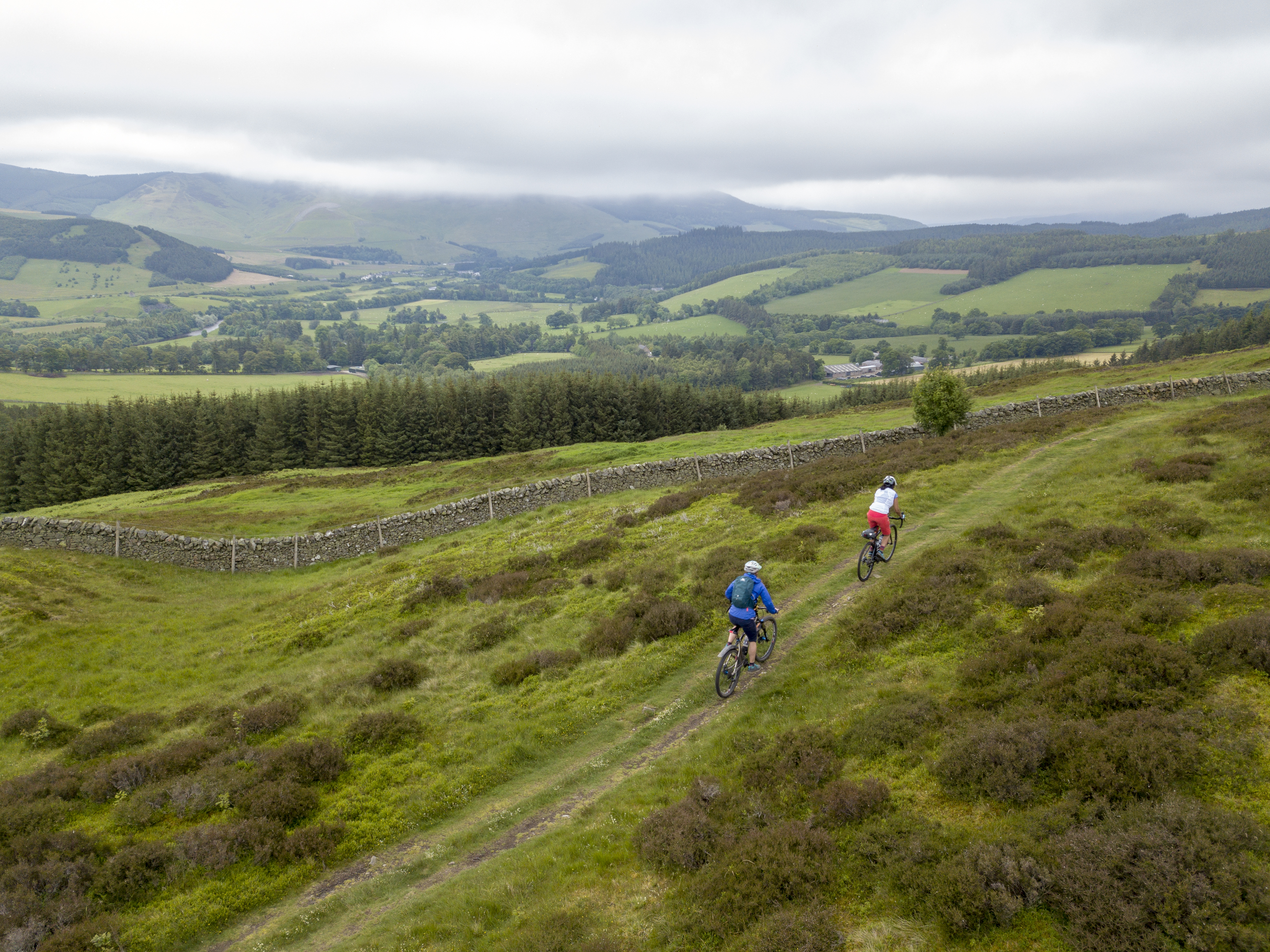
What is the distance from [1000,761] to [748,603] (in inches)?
254

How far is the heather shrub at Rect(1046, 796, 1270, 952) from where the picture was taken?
21.3ft

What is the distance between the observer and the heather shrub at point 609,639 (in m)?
18.9

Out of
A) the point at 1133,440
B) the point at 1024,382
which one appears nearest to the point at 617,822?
the point at 1133,440

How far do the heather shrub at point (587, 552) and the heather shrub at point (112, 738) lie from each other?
14.7m

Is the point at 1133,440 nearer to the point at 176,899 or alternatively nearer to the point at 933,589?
Result: the point at 933,589

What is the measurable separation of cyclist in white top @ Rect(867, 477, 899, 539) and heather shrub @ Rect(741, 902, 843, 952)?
44.4 feet

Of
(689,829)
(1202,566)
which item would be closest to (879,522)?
(1202,566)

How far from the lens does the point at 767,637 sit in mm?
16609

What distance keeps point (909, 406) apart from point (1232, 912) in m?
72.4

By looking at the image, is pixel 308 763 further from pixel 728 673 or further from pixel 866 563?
pixel 866 563

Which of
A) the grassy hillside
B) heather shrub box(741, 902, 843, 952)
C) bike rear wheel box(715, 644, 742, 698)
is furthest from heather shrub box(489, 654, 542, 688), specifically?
heather shrub box(741, 902, 843, 952)

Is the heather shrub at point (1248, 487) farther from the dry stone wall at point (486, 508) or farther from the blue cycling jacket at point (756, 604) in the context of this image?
the dry stone wall at point (486, 508)

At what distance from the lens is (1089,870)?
729 centimetres

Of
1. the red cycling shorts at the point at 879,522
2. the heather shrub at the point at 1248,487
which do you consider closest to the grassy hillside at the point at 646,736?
the heather shrub at the point at 1248,487
